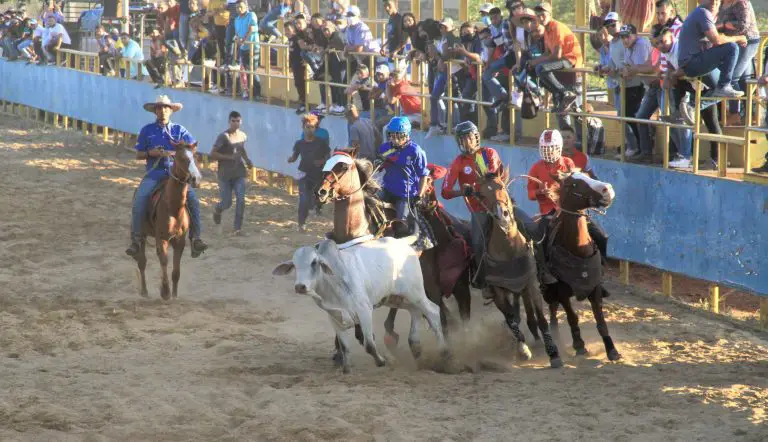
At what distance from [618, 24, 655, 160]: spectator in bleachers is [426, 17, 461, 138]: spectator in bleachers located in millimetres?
3456

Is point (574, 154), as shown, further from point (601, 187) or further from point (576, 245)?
point (601, 187)

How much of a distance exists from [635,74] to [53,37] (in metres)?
24.9

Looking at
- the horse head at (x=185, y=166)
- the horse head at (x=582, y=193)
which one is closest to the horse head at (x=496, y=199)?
the horse head at (x=582, y=193)

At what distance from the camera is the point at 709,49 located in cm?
1279

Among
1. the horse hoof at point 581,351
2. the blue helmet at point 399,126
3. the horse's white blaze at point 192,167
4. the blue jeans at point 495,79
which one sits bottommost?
the horse hoof at point 581,351

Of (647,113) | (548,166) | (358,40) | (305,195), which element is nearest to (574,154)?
(548,166)

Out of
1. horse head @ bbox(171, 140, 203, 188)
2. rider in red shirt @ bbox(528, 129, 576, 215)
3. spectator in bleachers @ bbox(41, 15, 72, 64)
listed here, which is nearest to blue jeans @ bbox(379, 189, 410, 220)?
rider in red shirt @ bbox(528, 129, 576, 215)

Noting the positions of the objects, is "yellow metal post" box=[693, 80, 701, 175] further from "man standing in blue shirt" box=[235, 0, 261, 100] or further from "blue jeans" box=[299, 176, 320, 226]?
"man standing in blue shirt" box=[235, 0, 261, 100]

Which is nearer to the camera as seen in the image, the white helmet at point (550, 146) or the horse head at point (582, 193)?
the horse head at point (582, 193)

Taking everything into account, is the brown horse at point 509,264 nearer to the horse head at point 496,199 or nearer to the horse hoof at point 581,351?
the horse head at point 496,199

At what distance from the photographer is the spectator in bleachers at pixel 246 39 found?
78.1 ft

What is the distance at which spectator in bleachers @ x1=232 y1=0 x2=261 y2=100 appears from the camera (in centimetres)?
2380

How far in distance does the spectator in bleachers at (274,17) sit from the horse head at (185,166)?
1144 centimetres

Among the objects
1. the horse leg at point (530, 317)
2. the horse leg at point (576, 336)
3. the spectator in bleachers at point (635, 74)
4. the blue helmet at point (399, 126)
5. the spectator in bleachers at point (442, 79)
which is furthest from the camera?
the spectator in bleachers at point (442, 79)
